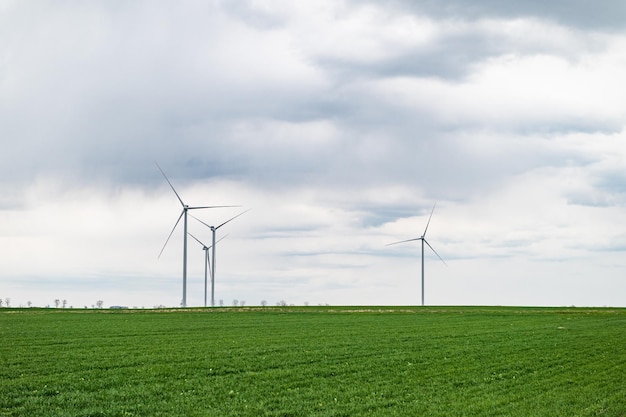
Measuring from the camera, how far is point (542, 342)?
45375 millimetres

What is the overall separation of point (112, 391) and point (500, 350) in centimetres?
2274

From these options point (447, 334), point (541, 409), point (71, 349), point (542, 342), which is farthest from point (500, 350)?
point (71, 349)

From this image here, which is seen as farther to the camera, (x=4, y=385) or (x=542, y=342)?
(x=542, y=342)

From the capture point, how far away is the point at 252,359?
3378 centimetres

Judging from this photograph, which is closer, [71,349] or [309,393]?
[309,393]

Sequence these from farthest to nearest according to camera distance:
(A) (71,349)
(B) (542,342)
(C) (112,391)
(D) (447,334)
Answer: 1. (D) (447,334)
2. (B) (542,342)
3. (A) (71,349)
4. (C) (112,391)

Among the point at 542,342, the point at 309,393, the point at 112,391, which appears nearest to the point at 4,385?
the point at 112,391

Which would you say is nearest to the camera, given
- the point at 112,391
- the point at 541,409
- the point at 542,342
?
the point at 541,409

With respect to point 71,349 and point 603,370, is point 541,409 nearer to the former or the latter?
point 603,370

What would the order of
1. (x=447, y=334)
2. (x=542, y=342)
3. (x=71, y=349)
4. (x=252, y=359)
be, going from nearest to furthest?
(x=252, y=359)
(x=71, y=349)
(x=542, y=342)
(x=447, y=334)

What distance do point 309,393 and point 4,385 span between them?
10.2m

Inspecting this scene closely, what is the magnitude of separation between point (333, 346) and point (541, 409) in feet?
66.1

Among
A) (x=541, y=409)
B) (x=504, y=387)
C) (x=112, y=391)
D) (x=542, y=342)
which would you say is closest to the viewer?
(x=541, y=409)

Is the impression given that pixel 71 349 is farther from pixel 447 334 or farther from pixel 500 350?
pixel 447 334
